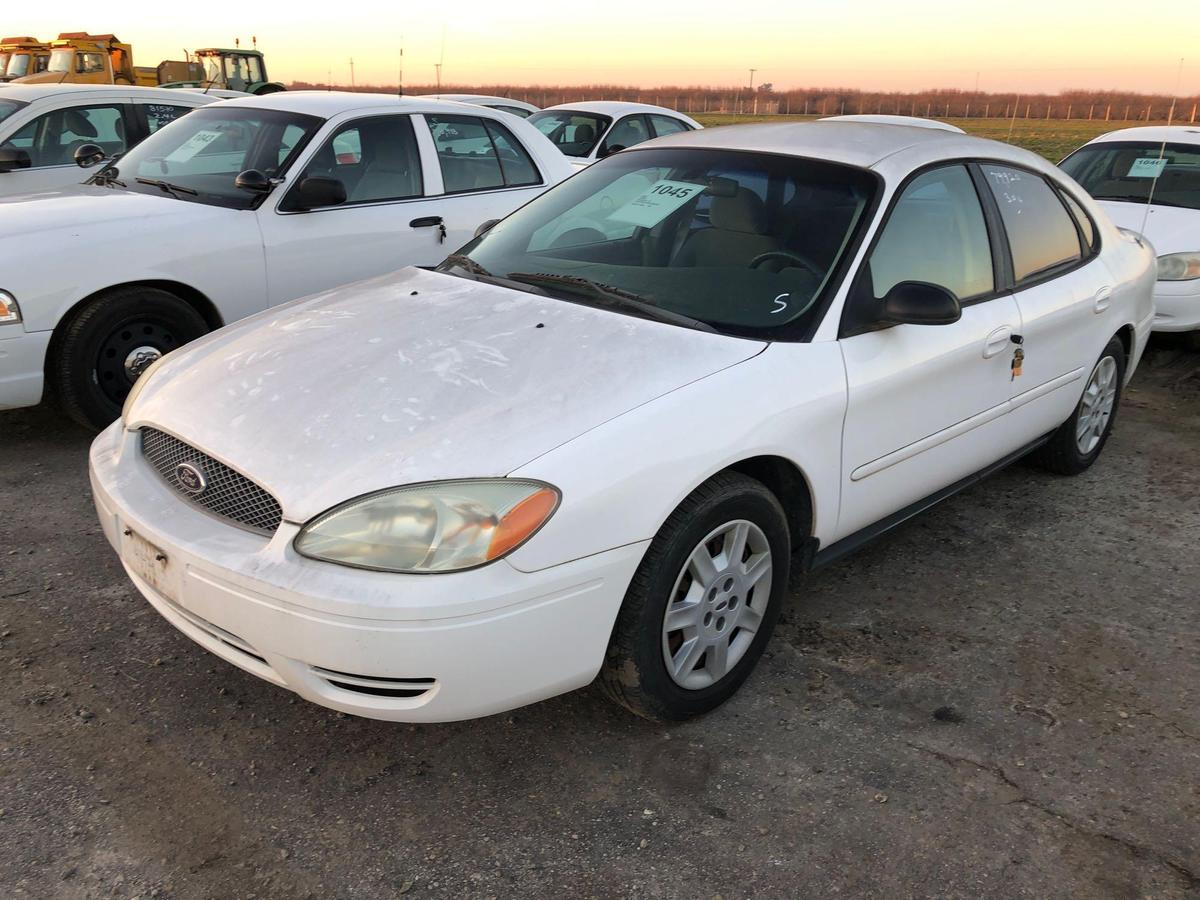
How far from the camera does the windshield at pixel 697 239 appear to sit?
3.17 m

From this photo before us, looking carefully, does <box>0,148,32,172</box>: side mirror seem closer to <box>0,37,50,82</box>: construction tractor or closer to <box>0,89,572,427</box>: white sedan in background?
<box>0,89,572,427</box>: white sedan in background

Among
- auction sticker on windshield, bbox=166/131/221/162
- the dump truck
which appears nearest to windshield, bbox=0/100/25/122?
auction sticker on windshield, bbox=166/131/221/162

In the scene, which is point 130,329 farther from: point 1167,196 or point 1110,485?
point 1167,196

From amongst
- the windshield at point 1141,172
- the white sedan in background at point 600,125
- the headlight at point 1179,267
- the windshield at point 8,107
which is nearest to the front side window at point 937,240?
the headlight at point 1179,267

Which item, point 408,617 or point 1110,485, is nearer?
point 408,617

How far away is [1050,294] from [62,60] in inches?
951

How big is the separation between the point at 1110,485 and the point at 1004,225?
1695 millimetres

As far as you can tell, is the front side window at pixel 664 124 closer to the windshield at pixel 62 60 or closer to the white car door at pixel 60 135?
the white car door at pixel 60 135

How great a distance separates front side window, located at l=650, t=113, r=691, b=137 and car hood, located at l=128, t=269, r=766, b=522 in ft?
33.0

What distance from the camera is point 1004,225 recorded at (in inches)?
152

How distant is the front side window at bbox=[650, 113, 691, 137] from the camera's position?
12734mm

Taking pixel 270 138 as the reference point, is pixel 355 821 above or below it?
below

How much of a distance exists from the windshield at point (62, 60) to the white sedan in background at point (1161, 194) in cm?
2149

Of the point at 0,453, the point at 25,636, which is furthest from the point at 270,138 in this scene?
the point at 25,636
